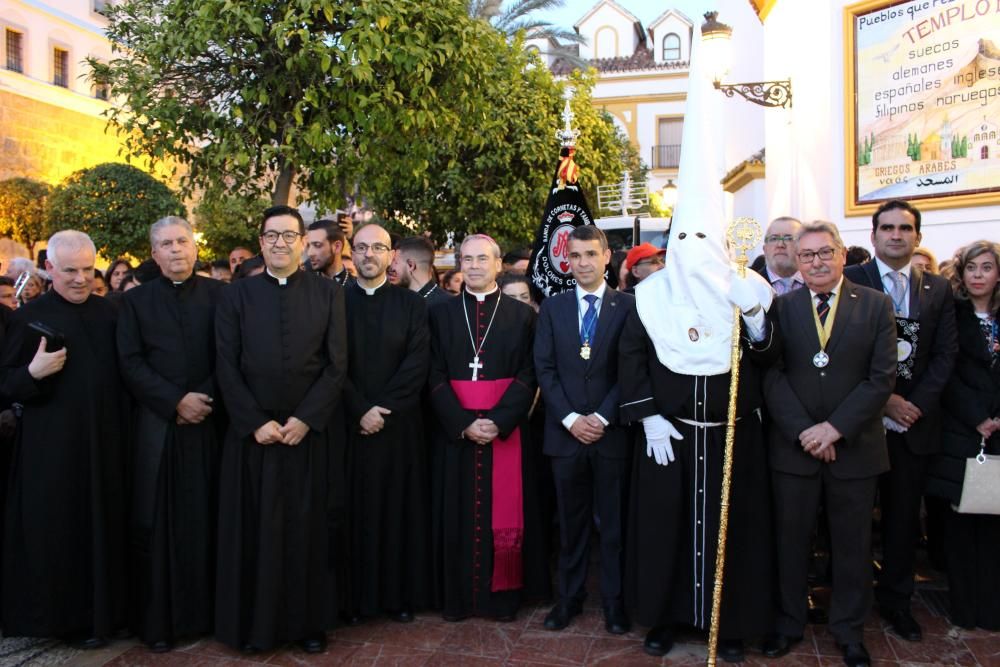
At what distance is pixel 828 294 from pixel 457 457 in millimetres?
2030

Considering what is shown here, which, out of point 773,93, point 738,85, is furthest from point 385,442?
point 773,93

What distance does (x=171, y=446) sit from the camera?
14.2 ft

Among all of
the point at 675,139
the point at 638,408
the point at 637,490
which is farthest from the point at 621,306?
the point at 675,139

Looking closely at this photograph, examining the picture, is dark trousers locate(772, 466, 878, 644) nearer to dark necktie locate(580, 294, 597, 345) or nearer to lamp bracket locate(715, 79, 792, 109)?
dark necktie locate(580, 294, 597, 345)

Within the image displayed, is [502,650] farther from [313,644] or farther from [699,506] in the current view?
[699,506]

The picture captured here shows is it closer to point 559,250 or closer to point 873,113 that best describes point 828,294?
point 559,250

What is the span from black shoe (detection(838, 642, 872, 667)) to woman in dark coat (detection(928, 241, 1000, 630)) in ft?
2.62

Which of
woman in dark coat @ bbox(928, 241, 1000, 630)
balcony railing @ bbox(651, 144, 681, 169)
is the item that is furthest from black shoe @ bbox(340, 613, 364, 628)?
balcony railing @ bbox(651, 144, 681, 169)

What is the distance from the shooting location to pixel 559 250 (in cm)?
679

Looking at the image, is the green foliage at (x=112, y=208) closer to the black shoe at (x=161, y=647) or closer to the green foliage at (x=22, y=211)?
the green foliage at (x=22, y=211)

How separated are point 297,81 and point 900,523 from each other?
6062 millimetres

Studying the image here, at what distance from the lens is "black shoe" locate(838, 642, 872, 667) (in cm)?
392

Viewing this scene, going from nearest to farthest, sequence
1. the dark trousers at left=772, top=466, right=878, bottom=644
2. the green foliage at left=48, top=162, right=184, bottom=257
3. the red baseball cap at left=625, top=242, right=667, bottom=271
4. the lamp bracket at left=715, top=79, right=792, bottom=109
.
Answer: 1. the dark trousers at left=772, top=466, right=878, bottom=644
2. the red baseball cap at left=625, top=242, right=667, bottom=271
3. the lamp bracket at left=715, top=79, right=792, bottom=109
4. the green foliage at left=48, top=162, right=184, bottom=257

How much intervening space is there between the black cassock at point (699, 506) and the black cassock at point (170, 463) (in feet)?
6.84
